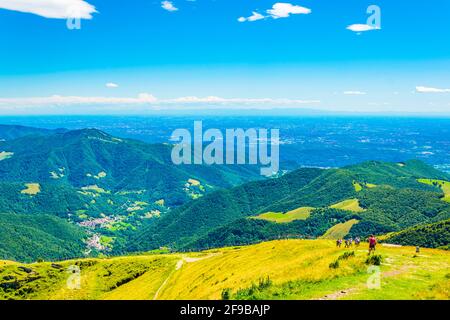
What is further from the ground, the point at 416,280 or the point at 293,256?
the point at 416,280

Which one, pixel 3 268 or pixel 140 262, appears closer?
pixel 140 262

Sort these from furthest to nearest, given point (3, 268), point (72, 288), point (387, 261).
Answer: point (3, 268) → point (72, 288) → point (387, 261)

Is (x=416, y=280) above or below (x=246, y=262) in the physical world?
above

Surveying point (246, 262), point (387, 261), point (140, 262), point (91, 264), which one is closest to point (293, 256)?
point (246, 262)

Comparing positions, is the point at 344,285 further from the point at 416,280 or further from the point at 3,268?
the point at 3,268
